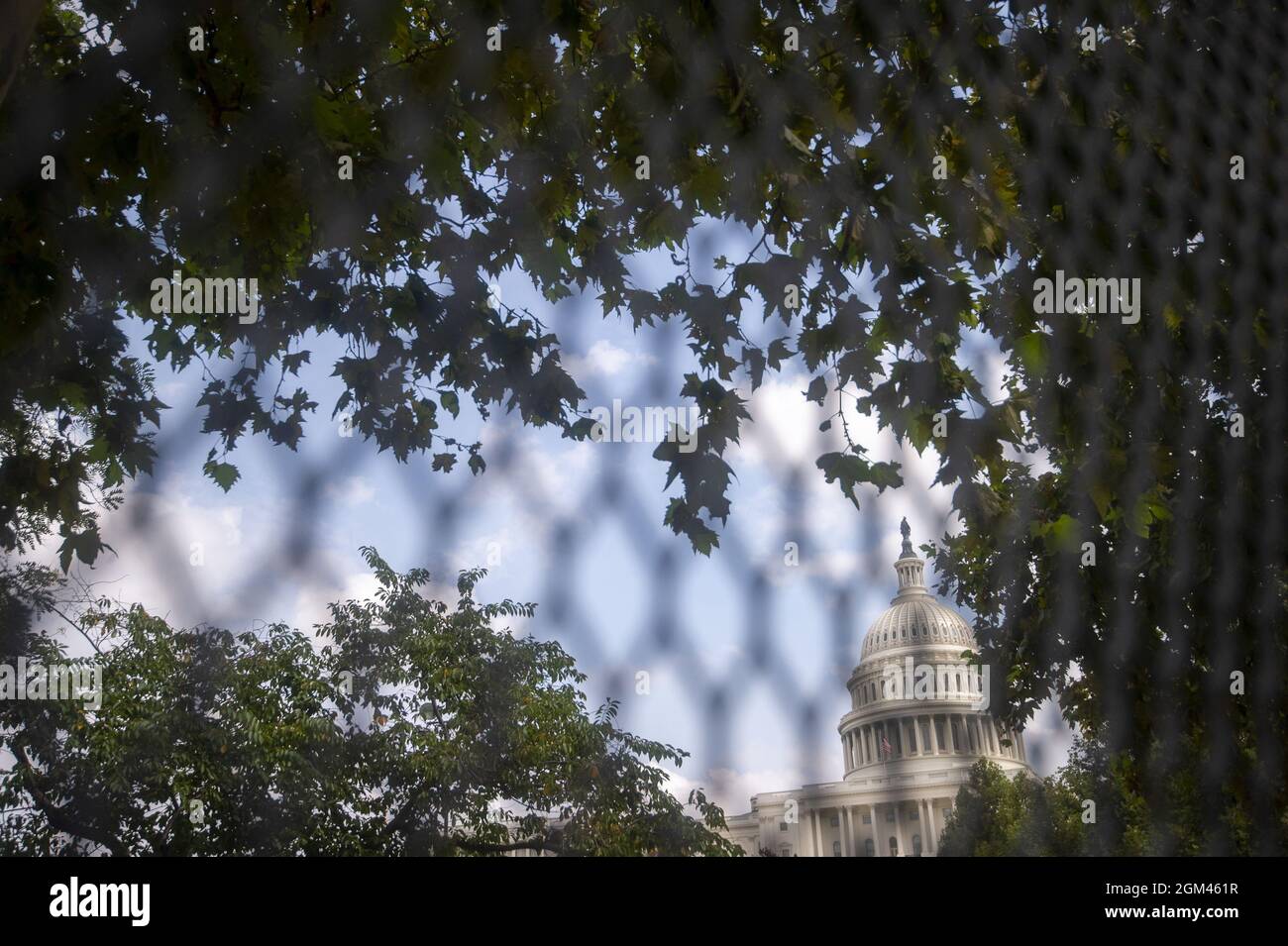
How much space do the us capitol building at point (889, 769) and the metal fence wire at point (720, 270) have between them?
119mm

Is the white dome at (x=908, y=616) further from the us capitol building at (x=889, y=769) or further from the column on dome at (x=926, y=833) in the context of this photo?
the column on dome at (x=926, y=833)

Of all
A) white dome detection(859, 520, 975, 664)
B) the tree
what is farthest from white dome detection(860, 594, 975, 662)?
the tree

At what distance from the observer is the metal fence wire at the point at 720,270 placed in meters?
2.16

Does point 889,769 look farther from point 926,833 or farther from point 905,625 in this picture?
point 905,625

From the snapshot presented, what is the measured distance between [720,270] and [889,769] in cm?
142

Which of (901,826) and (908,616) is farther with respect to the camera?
(908,616)

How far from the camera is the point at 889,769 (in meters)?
2.12

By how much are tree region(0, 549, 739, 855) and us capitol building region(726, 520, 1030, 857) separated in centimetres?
20

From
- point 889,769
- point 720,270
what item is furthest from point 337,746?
point 720,270

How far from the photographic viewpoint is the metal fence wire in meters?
2.16

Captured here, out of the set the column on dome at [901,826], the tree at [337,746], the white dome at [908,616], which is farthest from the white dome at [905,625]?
the tree at [337,746]
